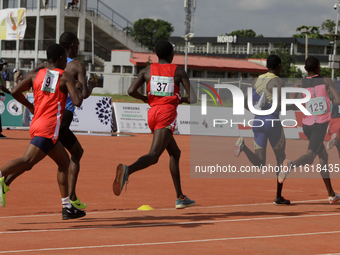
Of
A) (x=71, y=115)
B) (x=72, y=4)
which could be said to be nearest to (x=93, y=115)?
(x=71, y=115)

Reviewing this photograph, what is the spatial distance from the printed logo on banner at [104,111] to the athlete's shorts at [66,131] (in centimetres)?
1504

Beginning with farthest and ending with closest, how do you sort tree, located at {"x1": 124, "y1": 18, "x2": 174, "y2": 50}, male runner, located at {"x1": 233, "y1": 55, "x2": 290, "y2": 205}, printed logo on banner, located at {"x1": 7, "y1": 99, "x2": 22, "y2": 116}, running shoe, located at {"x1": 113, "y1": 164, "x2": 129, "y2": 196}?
tree, located at {"x1": 124, "y1": 18, "x2": 174, "y2": 50} < printed logo on banner, located at {"x1": 7, "y1": 99, "x2": 22, "y2": 116} < male runner, located at {"x1": 233, "y1": 55, "x2": 290, "y2": 205} < running shoe, located at {"x1": 113, "y1": 164, "x2": 129, "y2": 196}

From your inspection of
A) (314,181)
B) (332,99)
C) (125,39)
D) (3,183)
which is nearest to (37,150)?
(3,183)

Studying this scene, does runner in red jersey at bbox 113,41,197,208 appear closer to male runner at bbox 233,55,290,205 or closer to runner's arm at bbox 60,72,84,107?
runner's arm at bbox 60,72,84,107

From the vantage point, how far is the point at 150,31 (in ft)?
279

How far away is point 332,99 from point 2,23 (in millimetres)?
26562

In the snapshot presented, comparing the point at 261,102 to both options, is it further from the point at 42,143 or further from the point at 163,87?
the point at 42,143

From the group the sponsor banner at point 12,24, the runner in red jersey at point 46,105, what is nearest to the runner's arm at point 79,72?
the runner in red jersey at point 46,105

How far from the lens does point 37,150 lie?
18.1 feet

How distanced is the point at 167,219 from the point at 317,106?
297 centimetres

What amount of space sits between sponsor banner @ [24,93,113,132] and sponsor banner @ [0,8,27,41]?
9825 millimetres

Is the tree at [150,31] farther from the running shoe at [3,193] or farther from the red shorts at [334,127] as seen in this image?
the running shoe at [3,193]

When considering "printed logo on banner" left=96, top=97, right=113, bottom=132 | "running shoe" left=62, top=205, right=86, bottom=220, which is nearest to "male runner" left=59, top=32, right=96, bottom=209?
"running shoe" left=62, top=205, right=86, bottom=220

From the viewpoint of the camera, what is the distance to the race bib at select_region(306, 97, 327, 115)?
7.75m
